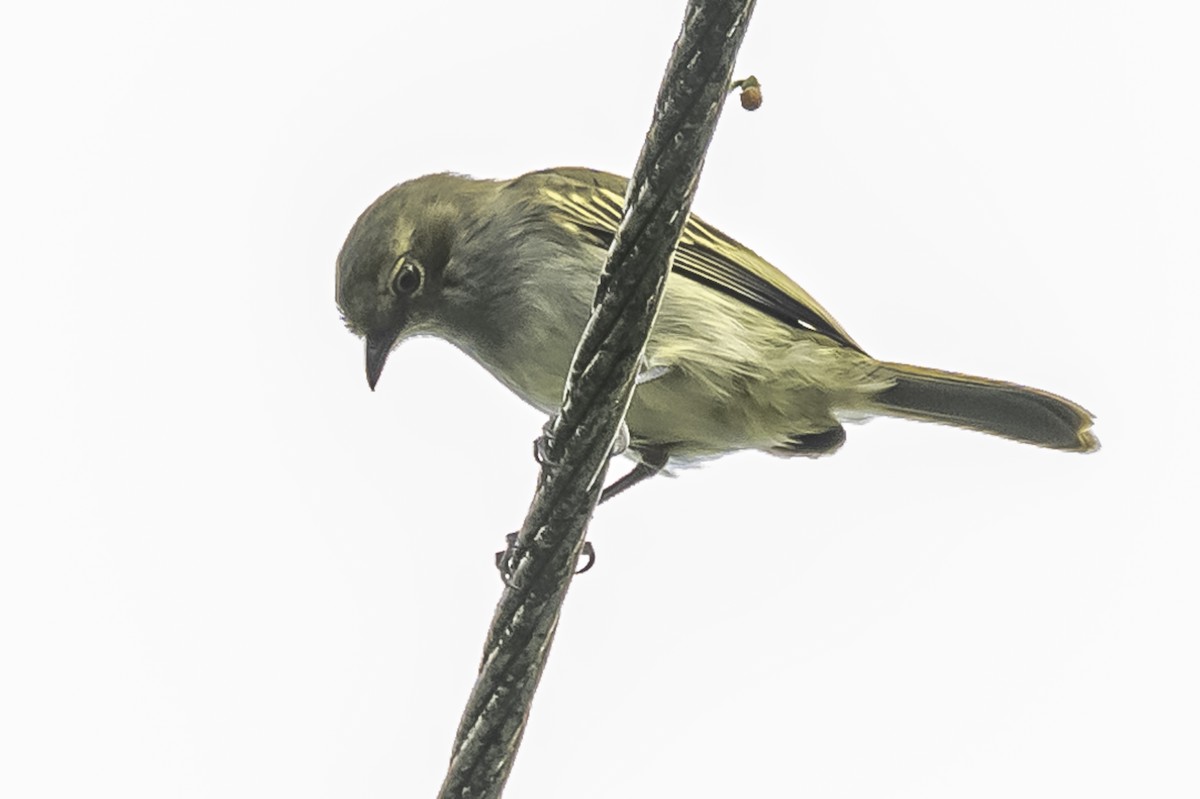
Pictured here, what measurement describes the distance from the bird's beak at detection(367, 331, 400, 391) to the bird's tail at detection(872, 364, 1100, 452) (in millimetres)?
1632

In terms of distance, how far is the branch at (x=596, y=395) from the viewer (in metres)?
2.86

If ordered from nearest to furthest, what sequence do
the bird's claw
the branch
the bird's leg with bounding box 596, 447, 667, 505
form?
the branch, the bird's claw, the bird's leg with bounding box 596, 447, 667, 505

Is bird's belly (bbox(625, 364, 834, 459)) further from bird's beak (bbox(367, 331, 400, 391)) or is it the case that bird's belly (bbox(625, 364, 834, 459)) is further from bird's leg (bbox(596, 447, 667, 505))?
bird's beak (bbox(367, 331, 400, 391))

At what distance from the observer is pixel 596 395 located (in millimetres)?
3279


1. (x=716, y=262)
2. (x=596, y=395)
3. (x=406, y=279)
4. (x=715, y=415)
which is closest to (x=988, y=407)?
(x=715, y=415)

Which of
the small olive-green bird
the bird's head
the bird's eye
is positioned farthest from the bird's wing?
the bird's eye

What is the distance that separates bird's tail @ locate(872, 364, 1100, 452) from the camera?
17.3ft

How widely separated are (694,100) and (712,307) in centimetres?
240

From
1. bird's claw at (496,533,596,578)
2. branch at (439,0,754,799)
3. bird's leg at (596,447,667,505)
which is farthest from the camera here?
bird's leg at (596,447,667,505)

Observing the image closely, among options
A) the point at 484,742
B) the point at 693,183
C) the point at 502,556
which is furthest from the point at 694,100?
the point at 502,556

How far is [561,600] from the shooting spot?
11.4ft

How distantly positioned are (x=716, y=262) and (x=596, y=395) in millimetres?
2160

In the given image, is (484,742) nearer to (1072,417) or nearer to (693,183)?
(693,183)

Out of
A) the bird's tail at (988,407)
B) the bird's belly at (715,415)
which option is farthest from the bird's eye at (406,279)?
the bird's tail at (988,407)
